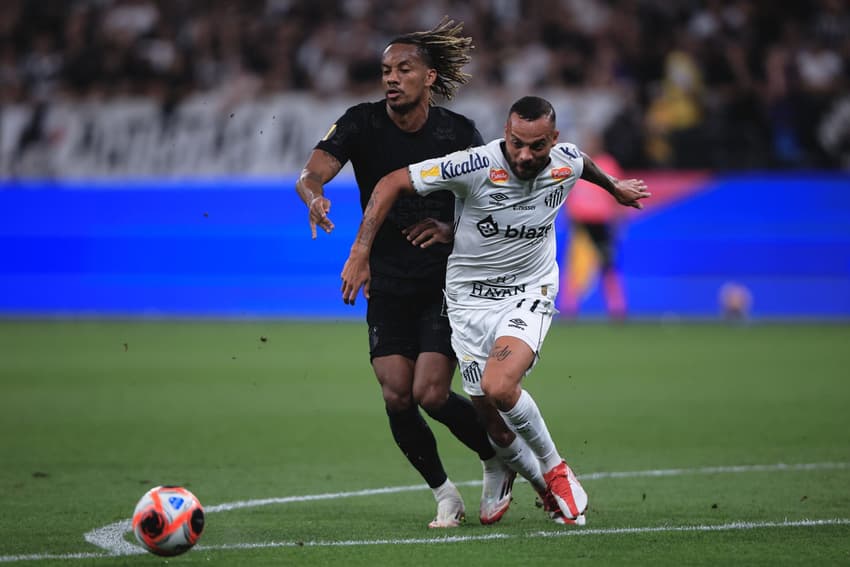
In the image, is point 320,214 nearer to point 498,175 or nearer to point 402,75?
point 498,175

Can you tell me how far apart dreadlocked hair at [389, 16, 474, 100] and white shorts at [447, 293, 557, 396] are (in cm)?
131

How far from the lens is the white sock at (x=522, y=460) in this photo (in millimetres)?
6770

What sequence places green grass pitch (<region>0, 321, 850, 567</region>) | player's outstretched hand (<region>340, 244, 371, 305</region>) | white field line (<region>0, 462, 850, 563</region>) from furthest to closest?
1. player's outstretched hand (<region>340, 244, 371, 305</region>)
2. green grass pitch (<region>0, 321, 850, 567</region>)
3. white field line (<region>0, 462, 850, 563</region>)

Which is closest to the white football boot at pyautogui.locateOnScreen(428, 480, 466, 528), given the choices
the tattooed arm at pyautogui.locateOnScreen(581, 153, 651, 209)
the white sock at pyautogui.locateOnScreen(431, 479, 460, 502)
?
the white sock at pyautogui.locateOnScreen(431, 479, 460, 502)

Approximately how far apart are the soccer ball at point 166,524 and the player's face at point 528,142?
222 centimetres

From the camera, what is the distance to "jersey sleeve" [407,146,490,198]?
6.34 m

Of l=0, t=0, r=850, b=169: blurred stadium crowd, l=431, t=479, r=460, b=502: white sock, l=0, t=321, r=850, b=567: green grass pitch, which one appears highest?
l=0, t=0, r=850, b=169: blurred stadium crowd

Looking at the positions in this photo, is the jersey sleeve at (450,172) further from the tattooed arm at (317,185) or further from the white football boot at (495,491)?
the white football boot at (495,491)

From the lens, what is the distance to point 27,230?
19609 millimetres

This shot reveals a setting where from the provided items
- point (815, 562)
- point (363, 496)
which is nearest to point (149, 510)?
point (363, 496)

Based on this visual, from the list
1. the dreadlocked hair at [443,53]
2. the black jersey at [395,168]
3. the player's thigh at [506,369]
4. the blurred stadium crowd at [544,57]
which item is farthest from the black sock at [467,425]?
the blurred stadium crowd at [544,57]

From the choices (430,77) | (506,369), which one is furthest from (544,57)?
(506,369)

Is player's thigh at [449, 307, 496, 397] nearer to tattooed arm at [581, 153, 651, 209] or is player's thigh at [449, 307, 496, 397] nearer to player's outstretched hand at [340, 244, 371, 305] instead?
player's outstretched hand at [340, 244, 371, 305]

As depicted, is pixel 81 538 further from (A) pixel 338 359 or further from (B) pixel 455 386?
(A) pixel 338 359
